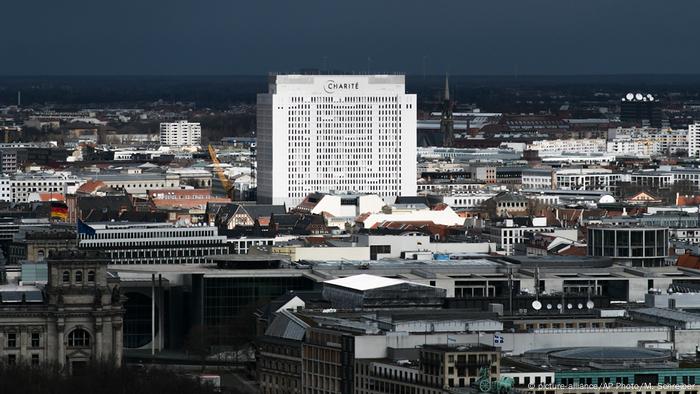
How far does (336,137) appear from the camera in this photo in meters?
172

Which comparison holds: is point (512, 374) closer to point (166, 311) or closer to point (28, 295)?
point (28, 295)

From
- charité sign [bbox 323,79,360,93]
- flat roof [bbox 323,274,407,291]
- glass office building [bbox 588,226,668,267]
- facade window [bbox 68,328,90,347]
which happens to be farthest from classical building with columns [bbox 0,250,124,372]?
charité sign [bbox 323,79,360,93]

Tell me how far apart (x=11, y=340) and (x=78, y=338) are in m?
1.83

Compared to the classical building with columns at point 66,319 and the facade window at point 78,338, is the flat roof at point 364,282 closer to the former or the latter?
the classical building with columns at point 66,319

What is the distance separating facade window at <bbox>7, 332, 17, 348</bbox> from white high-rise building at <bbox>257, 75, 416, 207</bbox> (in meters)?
84.8

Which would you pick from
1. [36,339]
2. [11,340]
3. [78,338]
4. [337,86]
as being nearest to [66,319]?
[78,338]

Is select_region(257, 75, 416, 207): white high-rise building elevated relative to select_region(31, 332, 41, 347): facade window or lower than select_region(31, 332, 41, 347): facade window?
elevated

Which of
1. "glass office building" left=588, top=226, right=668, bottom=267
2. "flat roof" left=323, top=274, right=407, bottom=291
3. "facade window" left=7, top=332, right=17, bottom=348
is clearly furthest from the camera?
"glass office building" left=588, top=226, right=668, bottom=267

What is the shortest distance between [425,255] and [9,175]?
3161 inches

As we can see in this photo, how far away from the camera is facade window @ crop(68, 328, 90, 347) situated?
84.9 m

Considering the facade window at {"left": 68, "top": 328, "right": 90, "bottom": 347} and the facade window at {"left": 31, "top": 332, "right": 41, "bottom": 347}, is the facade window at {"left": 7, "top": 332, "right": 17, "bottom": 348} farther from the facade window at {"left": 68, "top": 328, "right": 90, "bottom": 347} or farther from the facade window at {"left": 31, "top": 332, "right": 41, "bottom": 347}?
the facade window at {"left": 68, "top": 328, "right": 90, "bottom": 347}

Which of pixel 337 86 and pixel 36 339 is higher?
pixel 337 86

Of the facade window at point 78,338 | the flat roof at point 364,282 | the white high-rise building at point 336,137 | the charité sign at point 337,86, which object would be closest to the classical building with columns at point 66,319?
the facade window at point 78,338

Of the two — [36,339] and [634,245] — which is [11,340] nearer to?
[36,339]
